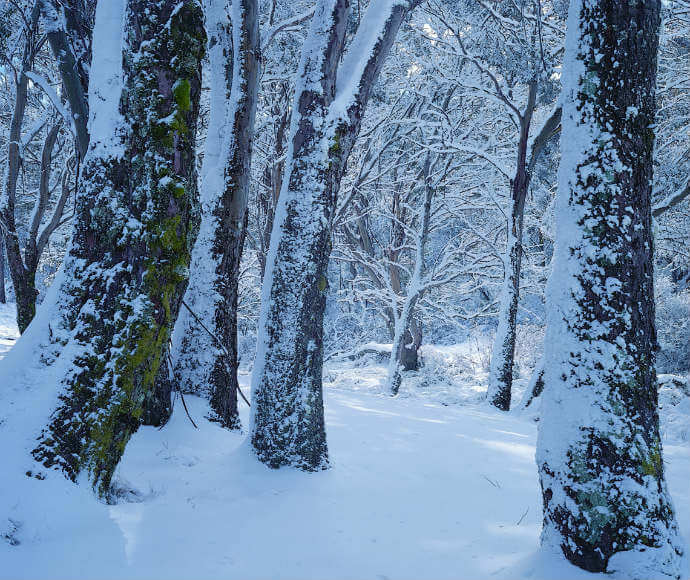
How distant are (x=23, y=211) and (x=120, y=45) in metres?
24.6

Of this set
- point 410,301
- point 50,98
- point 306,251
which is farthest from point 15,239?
point 410,301

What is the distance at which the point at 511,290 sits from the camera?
30.5 ft

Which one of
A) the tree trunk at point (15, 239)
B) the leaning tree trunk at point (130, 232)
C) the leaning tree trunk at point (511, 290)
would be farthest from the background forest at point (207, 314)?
the tree trunk at point (15, 239)

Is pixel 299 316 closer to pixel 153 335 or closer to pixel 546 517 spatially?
pixel 153 335

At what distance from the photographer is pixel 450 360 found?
1603cm

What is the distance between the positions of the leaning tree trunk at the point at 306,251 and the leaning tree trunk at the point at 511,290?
241 inches

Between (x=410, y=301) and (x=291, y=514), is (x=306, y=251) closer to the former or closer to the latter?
(x=291, y=514)

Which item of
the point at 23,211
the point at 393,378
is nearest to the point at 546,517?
the point at 393,378

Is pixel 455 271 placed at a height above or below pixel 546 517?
above

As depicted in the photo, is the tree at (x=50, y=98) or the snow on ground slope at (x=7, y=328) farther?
the snow on ground slope at (x=7, y=328)

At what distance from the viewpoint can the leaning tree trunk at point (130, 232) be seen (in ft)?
8.02

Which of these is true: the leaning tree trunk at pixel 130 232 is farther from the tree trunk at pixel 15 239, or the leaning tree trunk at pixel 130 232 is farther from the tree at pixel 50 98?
the tree trunk at pixel 15 239

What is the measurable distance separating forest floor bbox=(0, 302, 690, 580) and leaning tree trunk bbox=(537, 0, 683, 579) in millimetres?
361

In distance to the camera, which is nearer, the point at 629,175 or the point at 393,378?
the point at 629,175
